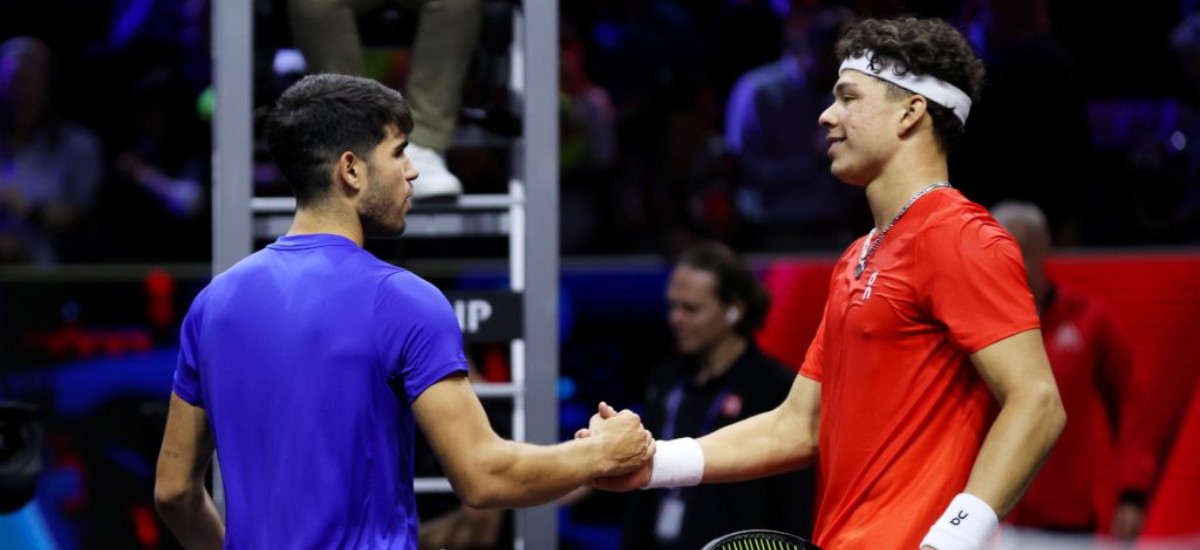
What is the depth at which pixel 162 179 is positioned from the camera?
8.46 metres

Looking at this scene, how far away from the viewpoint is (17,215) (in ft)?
26.7

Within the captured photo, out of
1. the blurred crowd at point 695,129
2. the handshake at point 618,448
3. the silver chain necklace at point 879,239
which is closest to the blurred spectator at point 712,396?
the blurred crowd at point 695,129

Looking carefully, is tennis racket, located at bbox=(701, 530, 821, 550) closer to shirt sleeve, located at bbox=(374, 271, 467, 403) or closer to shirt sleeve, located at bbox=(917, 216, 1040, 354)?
shirt sleeve, located at bbox=(917, 216, 1040, 354)

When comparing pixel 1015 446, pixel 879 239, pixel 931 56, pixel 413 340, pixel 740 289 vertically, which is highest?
pixel 931 56

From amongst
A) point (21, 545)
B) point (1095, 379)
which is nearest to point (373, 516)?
point (21, 545)

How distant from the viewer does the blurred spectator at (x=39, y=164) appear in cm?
813

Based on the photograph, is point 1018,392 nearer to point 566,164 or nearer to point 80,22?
→ point 566,164

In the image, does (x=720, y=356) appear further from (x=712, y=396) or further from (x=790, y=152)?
(x=790, y=152)

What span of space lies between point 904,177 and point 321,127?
4.04 feet

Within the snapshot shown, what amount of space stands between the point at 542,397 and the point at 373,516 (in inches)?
55.3

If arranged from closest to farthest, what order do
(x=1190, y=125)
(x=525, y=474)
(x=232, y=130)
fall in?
(x=525, y=474) < (x=232, y=130) < (x=1190, y=125)

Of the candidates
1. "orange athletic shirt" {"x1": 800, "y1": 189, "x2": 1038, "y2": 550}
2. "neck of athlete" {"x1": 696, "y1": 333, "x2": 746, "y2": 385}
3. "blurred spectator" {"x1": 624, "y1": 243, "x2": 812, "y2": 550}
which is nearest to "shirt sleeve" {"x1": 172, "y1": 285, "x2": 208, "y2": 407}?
"orange athletic shirt" {"x1": 800, "y1": 189, "x2": 1038, "y2": 550}

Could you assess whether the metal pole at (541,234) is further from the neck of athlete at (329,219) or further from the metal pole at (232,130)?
the neck of athlete at (329,219)

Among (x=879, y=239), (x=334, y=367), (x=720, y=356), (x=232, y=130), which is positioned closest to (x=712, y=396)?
(x=720, y=356)
